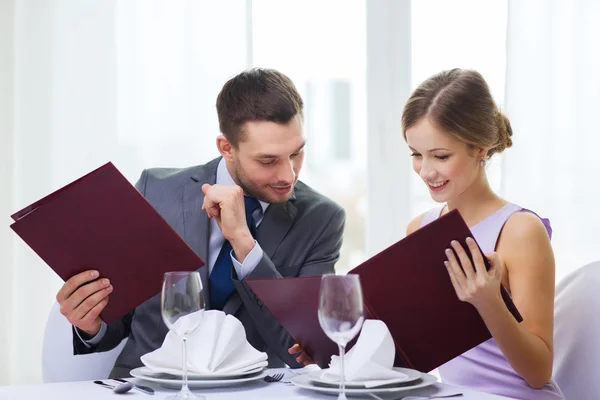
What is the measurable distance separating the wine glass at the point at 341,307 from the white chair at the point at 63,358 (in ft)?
3.61

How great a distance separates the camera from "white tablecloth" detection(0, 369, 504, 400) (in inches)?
57.1

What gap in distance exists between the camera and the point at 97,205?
1661 millimetres

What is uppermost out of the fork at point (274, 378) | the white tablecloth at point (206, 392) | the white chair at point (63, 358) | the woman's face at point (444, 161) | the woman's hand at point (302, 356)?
the woman's face at point (444, 161)

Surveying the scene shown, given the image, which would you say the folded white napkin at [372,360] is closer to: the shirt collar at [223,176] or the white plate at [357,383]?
the white plate at [357,383]

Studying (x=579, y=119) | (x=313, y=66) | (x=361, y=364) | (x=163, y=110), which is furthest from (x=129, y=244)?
(x=579, y=119)

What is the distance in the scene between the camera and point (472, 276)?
1.54 m

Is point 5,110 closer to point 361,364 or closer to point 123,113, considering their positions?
point 123,113

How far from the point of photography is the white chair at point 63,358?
221cm

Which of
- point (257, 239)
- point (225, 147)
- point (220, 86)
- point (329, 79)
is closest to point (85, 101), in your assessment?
point (220, 86)

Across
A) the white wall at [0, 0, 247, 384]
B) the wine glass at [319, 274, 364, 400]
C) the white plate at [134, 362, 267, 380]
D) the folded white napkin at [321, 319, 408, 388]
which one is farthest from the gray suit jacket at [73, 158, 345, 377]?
the white wall at [0, 0, 247, 384]

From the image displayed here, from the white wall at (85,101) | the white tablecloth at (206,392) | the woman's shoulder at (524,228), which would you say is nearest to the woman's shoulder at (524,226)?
the woman's shoulder at (524,228)

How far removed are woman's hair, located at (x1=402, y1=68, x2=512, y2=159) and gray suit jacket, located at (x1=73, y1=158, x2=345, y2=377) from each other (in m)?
0.44

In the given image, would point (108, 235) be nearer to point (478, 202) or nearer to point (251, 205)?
Result: point (251, 205)

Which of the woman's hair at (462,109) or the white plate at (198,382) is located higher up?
the woman's hair at (462,109)
